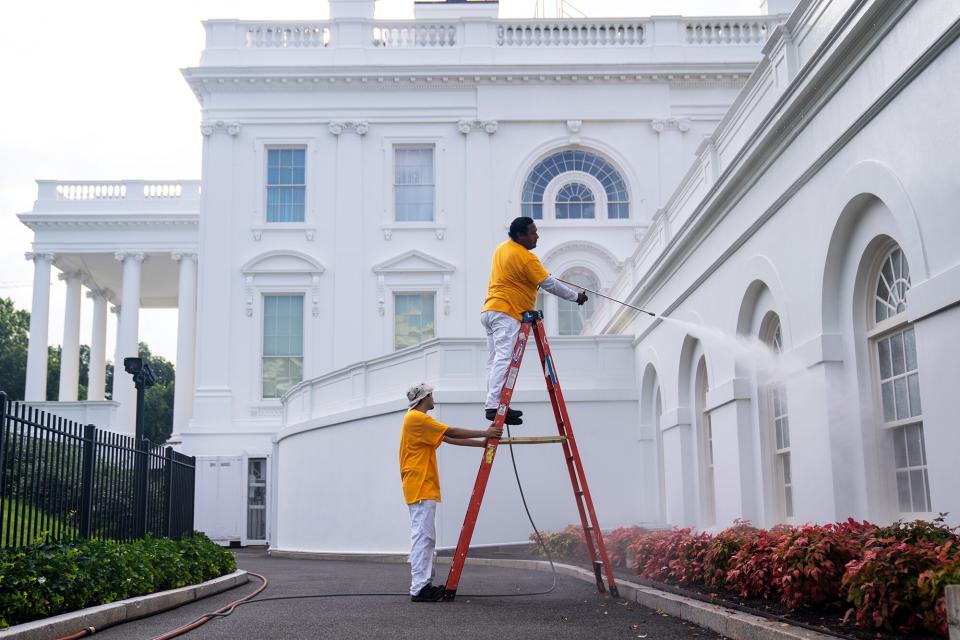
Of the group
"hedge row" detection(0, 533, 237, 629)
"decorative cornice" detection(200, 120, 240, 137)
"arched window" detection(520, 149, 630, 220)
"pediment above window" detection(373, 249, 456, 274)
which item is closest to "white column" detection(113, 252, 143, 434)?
"decorative cornice" detection(200, 120, 240, 137)

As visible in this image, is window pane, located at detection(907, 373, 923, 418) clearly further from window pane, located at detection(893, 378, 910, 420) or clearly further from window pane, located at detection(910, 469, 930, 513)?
window pane, located at detection(910, 469, 930, 513)

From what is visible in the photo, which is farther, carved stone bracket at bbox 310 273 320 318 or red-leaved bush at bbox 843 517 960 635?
carved stone bracket at bbox 310 273 320 318

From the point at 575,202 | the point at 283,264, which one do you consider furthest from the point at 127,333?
the point at 575,202

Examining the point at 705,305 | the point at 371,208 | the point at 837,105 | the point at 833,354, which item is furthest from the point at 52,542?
the point at 371,208

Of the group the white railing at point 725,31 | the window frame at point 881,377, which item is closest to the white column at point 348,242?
the white railing at point 725,31

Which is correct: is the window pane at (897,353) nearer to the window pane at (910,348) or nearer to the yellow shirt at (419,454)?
the window pane at (910,348)

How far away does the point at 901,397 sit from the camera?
10.2 m

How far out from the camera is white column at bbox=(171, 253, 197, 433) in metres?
37.3

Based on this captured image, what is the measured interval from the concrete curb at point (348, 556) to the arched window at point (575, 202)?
13882 millimetres

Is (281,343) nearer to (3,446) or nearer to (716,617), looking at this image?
(3,446)

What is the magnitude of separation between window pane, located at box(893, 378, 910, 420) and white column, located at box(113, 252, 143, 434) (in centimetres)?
3192

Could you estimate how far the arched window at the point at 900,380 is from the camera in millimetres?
9867

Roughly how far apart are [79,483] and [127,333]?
28858 millimetres

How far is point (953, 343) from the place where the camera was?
8.26m
